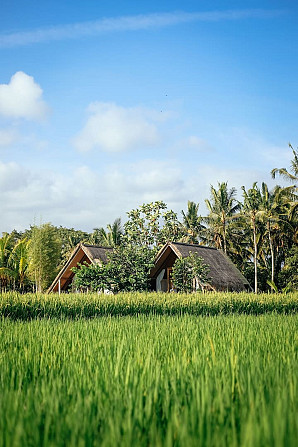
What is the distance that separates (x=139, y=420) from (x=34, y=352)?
8.53 ft

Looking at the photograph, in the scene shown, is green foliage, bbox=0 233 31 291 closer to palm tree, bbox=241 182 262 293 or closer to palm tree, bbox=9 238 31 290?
palm tree, bbox=9 238 31 290

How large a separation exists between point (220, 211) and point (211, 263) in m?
10.6

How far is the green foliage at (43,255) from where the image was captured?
31656 millimetres

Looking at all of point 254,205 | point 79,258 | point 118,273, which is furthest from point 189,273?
point 254,205

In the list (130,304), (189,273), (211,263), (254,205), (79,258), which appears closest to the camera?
(130,304)

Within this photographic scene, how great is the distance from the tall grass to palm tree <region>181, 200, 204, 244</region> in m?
16.7

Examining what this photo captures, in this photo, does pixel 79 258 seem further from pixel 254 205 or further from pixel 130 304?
pixel 254 205

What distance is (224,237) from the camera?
1133 inches

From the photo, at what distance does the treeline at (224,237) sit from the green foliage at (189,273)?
6181 mm

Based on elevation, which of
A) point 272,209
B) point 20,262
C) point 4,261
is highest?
point 272,209

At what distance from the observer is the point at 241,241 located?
32.3 meters

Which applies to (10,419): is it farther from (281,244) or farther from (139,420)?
(281,244)

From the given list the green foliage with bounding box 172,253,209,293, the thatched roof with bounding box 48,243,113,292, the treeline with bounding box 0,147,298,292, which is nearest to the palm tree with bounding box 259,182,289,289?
the treeline with bounding box 0,147,298,292

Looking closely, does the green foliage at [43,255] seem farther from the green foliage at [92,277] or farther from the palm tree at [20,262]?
the green foliage at [92,277]
